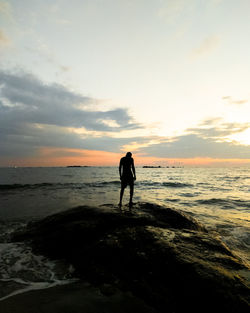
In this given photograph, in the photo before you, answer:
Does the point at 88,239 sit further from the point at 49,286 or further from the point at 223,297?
the point at 223,297

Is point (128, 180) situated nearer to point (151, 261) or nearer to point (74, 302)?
point (151, 261)

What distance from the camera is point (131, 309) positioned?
3.13 metres

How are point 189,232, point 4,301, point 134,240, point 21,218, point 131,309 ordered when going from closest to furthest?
point 131,309 < point 4,301 < point 134,240 < point 189,232 < point 21,218

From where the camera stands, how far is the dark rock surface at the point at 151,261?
3.01 meters

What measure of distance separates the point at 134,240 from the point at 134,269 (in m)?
0.83

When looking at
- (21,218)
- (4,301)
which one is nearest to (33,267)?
(4,301)

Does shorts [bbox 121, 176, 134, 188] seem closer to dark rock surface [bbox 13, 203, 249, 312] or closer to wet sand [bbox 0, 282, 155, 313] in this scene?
dark rock surface [bbox 13, 203, 249, 312]

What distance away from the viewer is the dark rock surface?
3.01m

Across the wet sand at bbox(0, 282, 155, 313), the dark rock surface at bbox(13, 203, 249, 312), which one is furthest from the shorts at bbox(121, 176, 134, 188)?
the wet sand at bbox(0, 282, 155, 313)

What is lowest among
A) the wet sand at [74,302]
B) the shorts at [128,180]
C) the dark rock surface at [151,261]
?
the wet sand at [74,302]

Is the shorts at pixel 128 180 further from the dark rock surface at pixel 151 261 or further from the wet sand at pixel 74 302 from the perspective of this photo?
the wet sand at pixel 74 302

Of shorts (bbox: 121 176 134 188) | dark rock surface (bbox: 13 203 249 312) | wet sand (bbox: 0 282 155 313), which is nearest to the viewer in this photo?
dark rock surface (bbox: 13 203 249 312)

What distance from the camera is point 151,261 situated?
3.93 m

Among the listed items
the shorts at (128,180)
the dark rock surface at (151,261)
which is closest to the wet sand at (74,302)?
the dark rock surface at (151,261)
